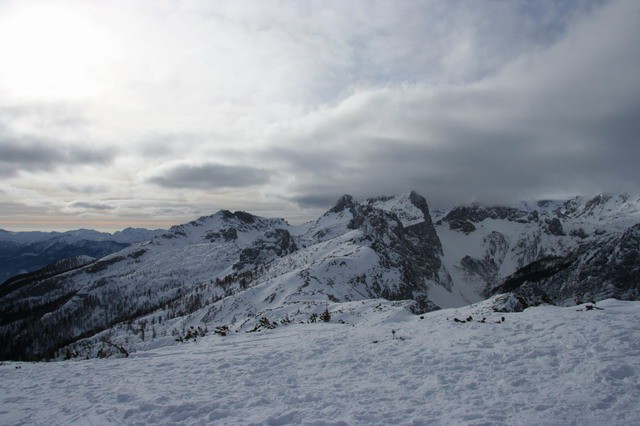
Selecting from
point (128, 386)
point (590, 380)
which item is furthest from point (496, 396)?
point (128, 386)

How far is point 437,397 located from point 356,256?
11505 cm

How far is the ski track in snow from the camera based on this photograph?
393 inches

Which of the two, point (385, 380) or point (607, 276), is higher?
point (385, 380)

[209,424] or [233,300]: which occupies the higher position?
[209,424]

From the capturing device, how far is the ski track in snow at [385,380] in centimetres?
998

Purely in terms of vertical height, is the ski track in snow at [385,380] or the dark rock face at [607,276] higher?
the ski track in snow at [385,380]

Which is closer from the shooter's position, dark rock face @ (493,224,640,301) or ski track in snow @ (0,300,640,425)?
ski track in snow @ (0,300,640,425)

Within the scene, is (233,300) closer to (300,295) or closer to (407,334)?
(300,295)

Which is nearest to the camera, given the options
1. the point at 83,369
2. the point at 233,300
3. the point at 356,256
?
the point at 83,369

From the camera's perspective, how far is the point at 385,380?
41.9ft

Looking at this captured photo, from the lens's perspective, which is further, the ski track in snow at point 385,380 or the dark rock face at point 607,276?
the dark rock face at point 607,276

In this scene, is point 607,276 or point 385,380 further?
point 607,276

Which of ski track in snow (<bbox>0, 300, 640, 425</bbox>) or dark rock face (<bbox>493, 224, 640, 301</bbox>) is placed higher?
ski track in snow (<bbox>0, 300, 640, 425</bbox>)

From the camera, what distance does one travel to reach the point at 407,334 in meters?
19.0
